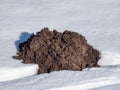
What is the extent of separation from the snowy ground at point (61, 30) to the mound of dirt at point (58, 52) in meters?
0.15

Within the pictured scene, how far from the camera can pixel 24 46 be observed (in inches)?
211

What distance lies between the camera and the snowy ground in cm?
446

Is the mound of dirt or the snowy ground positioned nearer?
the snowy ground

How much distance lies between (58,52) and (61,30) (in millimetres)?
1279

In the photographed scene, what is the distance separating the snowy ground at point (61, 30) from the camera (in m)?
4.46

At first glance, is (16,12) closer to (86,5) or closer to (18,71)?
(86,5)

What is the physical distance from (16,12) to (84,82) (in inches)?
124

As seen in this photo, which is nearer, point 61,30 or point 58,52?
point 58,52

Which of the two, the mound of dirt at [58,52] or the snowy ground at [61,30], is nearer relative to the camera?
the snowy ground at [61,30]

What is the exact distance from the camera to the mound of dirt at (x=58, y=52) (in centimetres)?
499

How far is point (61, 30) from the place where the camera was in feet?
20.6

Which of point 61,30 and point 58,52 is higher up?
point 61,30

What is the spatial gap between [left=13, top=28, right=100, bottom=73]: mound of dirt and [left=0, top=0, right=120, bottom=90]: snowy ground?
0.15 metres

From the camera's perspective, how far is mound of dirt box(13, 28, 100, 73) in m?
4.99
